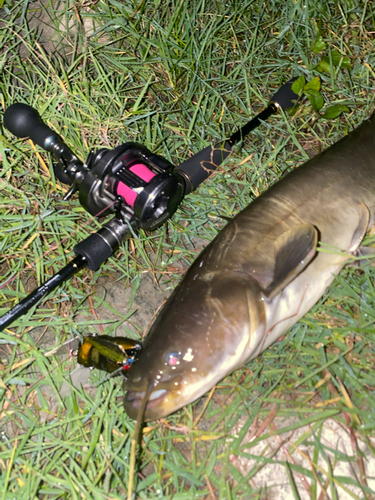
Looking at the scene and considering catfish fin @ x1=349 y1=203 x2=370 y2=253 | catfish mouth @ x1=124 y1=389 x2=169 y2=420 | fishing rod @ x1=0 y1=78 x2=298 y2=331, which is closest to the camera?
catfish mouth @ x1=124 y1=389 x2=169 y2=420

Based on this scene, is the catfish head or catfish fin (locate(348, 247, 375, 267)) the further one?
catfish fin (locate(348, 247, 375, 267))

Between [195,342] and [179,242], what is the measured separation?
2.89 feet

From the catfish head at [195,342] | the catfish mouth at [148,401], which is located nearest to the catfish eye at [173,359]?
the catfish head at [195,342]

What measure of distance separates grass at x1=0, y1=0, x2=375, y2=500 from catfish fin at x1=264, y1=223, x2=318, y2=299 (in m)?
0.39

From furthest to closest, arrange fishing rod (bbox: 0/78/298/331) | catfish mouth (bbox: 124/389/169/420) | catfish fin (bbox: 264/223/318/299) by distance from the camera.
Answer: fishing rod (bbox: 0/78/298/331) < catfish fin (bbox: 264/223/318/299) < catfish mouth (bbox: 124/389/169/420)

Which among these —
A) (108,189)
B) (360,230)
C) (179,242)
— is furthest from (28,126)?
(360,230)

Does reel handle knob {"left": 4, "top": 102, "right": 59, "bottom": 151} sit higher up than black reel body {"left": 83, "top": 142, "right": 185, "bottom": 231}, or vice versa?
reel handle knob {"left": 4, "top": 102, "right": 59, "bottom": 151}

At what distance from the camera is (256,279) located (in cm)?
183

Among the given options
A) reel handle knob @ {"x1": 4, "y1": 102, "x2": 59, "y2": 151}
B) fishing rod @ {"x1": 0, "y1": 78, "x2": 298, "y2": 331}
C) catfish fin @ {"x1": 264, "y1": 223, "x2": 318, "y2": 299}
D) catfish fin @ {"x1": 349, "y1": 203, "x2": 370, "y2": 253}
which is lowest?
catfish fin @ {"x1": 349, "y1": 203, "x2": 370, "y2": 253}

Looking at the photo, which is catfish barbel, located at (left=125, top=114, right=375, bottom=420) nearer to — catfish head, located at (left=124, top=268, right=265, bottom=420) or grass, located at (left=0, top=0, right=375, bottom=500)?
catfish head, located at (left=124, top=268, right=265, bottom=420)

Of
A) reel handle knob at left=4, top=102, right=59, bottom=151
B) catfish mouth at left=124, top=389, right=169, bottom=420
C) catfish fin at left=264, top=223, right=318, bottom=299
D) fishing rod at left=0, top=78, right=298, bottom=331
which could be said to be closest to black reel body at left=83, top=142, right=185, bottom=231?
fishing rod at left=0, top=78, right=298, bottom=331

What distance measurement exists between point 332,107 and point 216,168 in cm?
93

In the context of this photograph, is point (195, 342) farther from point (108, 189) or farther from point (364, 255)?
point (364, 255)

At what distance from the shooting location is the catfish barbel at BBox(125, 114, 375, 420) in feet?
5.50
